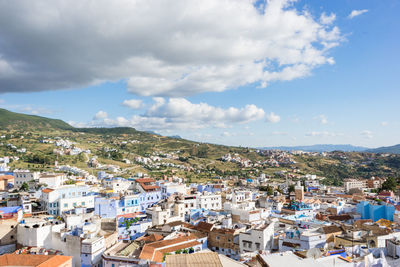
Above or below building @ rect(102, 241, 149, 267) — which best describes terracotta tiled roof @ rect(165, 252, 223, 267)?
above

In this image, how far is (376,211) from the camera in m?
37.0

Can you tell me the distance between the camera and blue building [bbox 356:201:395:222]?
36.2 metres

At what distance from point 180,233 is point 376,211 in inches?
976

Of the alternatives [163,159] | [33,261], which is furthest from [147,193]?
[163,159]

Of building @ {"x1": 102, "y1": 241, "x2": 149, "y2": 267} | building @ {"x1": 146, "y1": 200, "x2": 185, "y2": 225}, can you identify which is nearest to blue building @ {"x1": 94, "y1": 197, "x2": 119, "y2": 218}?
building @ {"x1": 146, "y1": 200, "x2": 185, "y2": 225}

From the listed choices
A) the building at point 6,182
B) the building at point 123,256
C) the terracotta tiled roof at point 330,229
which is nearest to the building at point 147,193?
the building at point 123,256

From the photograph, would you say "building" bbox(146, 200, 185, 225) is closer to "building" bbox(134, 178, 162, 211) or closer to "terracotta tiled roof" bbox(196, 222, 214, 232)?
"terracotta tiled roof" bbox(196, 222, 214, 232)

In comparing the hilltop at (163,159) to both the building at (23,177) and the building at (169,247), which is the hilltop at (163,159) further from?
the building at (169,247)

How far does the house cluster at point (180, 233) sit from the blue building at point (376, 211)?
0.11 m

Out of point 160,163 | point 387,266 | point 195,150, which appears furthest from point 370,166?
point 387,266

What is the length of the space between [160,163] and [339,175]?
73.5 metres

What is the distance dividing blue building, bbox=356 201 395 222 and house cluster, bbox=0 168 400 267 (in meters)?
0.11

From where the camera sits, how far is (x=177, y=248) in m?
25.2

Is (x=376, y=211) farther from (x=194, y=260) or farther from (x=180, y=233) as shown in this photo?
(x=194, y=260)
